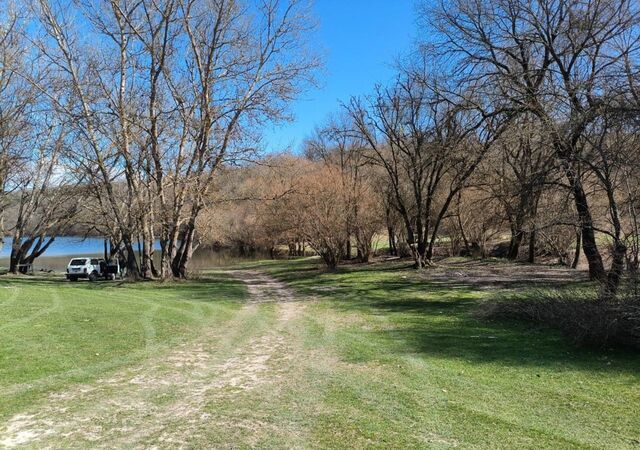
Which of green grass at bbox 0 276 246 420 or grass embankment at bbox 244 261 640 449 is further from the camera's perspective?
green grass at bbox 0 276 246 420

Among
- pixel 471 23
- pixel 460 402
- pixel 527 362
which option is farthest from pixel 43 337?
pixel 471 23

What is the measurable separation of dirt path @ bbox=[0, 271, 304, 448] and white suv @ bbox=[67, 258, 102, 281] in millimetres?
27213

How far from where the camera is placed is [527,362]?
837 cm

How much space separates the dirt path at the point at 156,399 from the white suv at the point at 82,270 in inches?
1071

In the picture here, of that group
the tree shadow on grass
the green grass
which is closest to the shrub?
the tree shadow on grass

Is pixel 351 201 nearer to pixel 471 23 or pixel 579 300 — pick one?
pixel 471 23

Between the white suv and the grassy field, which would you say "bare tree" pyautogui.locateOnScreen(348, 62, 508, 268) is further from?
the white suv

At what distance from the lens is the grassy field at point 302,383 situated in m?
5.20

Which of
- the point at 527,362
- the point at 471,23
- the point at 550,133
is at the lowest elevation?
the point at 527,362

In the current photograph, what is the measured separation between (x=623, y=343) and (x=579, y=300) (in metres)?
1.61

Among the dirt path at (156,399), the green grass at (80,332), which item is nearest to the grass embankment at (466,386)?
the dirt path at (156,399)

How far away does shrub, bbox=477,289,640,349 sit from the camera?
8719mm

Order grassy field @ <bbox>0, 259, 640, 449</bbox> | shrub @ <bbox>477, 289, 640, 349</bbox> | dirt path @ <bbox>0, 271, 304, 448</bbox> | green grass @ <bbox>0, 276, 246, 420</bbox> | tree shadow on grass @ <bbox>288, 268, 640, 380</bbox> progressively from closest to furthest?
dirt path @ <bbox>0, 271, 304, 448</bbox> < grassy field @ <bbox>0, 259, 640, 449</bbox> < green grass @ <bbox>0, 276, 246, 420</bbox> < tree shadow on grass @ <bbox>288, 268, 640, 380</bbox> < shrub @ <bbox>477, 289, 640, 349</bbox>

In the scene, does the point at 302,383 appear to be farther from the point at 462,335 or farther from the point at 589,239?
the point at 589,239
